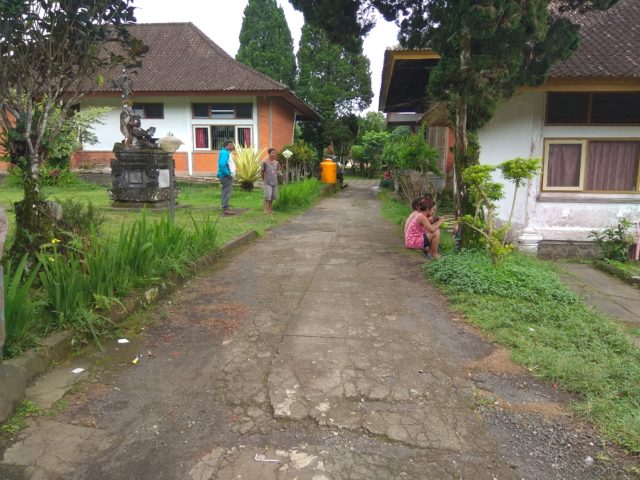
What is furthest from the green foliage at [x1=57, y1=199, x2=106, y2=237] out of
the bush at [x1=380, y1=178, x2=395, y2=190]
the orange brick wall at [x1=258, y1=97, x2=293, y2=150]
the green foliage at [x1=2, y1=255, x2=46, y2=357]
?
the bush at [x1=380, y1=178, x2=395, y2=190]

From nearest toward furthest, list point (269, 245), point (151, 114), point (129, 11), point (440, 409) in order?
point (440, 409), point (129, 11), point (269, 245), point (151, 114)

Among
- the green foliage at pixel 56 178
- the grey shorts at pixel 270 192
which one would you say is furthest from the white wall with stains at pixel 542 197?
the green foliage at pixel 56 178

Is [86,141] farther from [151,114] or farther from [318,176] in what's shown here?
[318,176]

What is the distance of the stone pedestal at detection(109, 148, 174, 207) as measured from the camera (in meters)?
11.3

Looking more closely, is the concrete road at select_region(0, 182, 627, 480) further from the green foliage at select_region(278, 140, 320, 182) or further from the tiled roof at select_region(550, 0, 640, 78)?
the green foliage at select_region(278, 140, 320, 182)

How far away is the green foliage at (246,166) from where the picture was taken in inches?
642

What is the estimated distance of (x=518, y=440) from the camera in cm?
276

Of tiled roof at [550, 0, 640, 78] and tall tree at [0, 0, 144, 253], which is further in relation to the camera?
tiled roof at [550, 0, 640, 78]

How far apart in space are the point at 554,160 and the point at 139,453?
810 cm

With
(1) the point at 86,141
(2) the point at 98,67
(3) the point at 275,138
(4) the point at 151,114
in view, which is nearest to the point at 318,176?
(3) the point at 275,138

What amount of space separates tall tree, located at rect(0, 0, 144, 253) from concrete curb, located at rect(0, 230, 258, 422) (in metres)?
1.11

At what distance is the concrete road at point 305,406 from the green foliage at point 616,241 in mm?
4689

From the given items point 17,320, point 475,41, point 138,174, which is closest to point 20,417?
point 17,320

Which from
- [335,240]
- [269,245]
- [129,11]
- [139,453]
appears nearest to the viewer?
[139,453]
